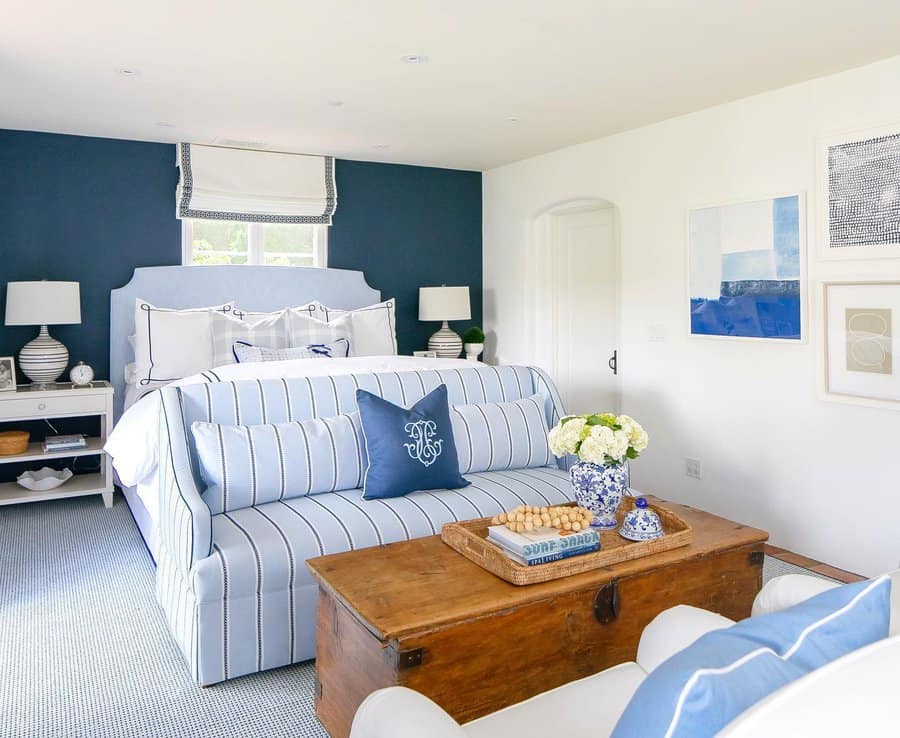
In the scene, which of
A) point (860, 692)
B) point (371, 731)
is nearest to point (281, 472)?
point (371, 731)

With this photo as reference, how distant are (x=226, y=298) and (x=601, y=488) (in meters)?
3.63

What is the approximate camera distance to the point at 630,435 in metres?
2.55

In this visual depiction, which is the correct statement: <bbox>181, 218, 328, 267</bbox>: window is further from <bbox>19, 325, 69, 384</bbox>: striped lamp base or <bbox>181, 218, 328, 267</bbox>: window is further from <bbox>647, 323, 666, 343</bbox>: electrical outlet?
<bbox>647, 323, 666, 343</bbox>: electrical outlet

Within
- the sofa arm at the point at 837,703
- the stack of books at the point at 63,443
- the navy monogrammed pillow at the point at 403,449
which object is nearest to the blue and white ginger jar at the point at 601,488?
the navy monogrammed pillow at the point at 403,449

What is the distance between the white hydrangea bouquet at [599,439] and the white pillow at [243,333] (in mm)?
2901

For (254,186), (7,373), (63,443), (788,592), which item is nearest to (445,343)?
(254,186)

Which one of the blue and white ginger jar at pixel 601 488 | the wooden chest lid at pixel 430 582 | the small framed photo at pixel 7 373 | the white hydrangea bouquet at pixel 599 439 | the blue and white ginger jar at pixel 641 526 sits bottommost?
the wooden chest lid at pixel 430 582

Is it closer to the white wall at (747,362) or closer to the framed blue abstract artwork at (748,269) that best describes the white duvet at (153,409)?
the white wall at (747,362)

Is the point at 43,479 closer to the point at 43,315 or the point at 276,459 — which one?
the point at 43,315

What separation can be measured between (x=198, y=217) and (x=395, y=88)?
2.14 m

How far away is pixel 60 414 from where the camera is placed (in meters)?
4.58

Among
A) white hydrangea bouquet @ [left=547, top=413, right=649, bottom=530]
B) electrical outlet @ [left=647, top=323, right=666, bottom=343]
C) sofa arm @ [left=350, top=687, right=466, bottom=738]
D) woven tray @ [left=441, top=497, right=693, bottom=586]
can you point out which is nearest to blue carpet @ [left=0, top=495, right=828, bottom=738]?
woven tray @ [left=441, top=497, right=693, bottom=586]

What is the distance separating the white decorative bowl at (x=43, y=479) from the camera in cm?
466

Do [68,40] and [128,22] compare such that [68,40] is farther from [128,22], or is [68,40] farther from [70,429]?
[70,429]
